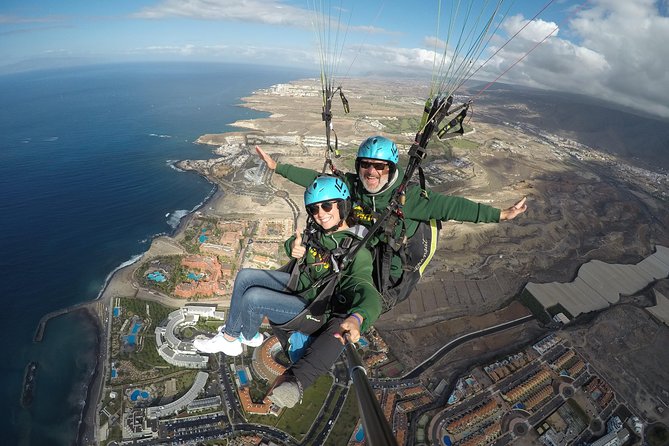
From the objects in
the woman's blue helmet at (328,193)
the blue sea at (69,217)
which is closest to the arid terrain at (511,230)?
the blue sea at (69,217)

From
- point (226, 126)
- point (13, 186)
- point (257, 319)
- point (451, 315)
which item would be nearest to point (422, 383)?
point (451, 315)

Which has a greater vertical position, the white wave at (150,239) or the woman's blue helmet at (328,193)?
the woman's blue helmet at (328,193)

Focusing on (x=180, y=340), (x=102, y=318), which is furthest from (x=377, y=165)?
(x=102, y=318)

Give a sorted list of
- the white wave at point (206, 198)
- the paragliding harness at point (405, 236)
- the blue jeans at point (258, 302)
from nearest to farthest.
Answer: the blue jeans at point (258, 302) < the paragliding harness at point (405, 236) < the white wave at point (206, 198)

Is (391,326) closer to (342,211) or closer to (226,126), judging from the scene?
(342,211)

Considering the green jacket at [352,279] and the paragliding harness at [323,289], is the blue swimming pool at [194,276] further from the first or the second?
the green jacket at [352,279]

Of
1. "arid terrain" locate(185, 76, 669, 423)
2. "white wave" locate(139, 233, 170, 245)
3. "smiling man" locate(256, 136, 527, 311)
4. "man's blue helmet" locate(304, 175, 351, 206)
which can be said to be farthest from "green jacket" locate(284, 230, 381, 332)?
"white wave" locate(139, 233, 170, 245)

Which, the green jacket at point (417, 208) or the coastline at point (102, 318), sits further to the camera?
the coastline at point (102, 318)
